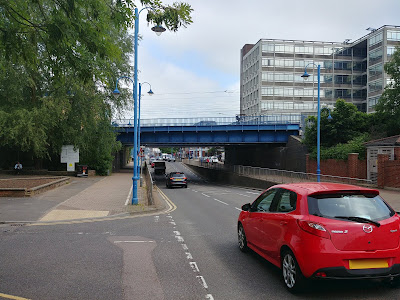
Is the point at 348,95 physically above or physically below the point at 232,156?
above

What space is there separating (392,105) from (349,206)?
35875mm

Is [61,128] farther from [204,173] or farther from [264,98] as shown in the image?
[264,98]

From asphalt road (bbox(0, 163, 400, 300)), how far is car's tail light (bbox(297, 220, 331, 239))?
3.12 ft

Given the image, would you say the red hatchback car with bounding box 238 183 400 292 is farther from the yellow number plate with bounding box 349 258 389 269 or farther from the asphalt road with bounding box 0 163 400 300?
the asphalt road with bounding box 0 163 400 300

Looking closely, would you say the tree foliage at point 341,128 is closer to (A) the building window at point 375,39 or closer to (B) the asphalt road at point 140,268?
(B) the asphalt road at point 140,268

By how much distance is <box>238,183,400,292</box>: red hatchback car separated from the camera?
485 centimetres

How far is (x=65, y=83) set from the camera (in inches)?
698

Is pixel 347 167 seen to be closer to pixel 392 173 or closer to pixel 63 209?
pixel 392 173

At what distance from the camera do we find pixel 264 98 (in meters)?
77.5

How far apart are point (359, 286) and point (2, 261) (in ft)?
20.7

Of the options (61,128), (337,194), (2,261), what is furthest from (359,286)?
(61,128)

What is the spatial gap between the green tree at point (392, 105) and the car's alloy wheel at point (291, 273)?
3457 centimetres

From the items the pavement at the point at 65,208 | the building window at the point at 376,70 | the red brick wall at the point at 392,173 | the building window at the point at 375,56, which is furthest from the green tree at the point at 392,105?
the building window at the point at 375,56

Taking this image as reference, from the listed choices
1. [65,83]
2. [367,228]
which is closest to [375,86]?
[65,83]
